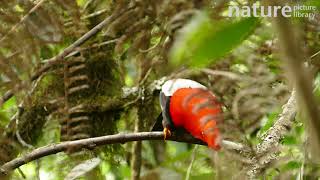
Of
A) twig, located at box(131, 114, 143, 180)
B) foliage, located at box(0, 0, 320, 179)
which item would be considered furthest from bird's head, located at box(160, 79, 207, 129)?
twig, located at box(131, 114, 143, 180)

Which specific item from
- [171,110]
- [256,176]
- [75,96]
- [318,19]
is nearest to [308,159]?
[256,176]

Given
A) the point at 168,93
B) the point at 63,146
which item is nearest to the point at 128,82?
the point at 168,93

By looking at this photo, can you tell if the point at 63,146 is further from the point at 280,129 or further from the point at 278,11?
the point at 278,11

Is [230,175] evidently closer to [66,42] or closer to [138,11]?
[138,11]

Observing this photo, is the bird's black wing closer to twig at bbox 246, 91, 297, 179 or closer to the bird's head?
the bird's head

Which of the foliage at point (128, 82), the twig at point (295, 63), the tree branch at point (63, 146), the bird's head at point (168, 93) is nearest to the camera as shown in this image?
the twig at point (295, 63)

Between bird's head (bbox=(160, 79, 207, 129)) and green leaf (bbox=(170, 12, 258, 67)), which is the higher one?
green leaf (bbox=(170, 12, 258, 67))

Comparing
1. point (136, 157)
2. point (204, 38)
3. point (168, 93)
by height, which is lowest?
point (136, 157)

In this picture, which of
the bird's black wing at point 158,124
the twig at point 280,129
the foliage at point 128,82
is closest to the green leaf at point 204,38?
the foliage at point 128,82

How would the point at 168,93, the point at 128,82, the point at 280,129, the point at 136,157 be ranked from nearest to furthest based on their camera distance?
1. the point at 280,129
2. the point at 168,93
3. the point at 136,157
4. the point at 128,82

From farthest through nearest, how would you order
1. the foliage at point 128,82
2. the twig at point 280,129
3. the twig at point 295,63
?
Result: the twig at point 280,129, the foliage at point 128,82, the twig at point 295,63

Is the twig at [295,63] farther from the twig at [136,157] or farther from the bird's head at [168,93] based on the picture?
the twig at [136,157]

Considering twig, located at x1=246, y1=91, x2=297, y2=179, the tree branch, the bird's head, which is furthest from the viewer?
the bird's head

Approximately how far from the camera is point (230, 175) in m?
0.66
